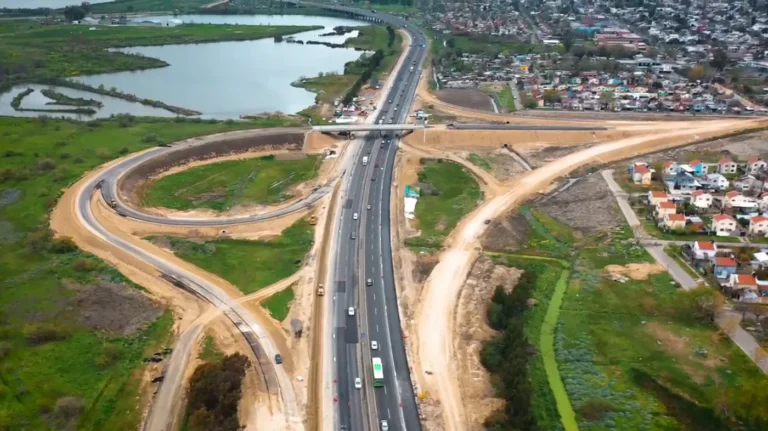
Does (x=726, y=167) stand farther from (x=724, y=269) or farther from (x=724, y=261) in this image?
(x=724, y=269)

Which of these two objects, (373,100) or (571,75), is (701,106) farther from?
(373,100)

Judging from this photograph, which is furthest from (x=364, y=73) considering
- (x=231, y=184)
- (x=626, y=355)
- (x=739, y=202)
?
(x=626, y=355)

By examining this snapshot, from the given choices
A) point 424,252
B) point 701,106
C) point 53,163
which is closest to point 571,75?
point 701,106

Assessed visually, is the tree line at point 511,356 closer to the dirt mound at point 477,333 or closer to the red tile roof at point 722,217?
the dirt mound at point 477,333

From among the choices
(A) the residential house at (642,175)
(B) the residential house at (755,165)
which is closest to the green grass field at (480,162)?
(A) the residential house at (642,175)

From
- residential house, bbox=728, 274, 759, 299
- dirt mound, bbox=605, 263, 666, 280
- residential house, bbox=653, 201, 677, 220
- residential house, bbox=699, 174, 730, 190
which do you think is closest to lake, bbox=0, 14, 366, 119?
residential house, bbox=653, 201, 677, 220

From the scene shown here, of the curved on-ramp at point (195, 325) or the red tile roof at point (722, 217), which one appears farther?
the red tile roof at point (722, 217)
